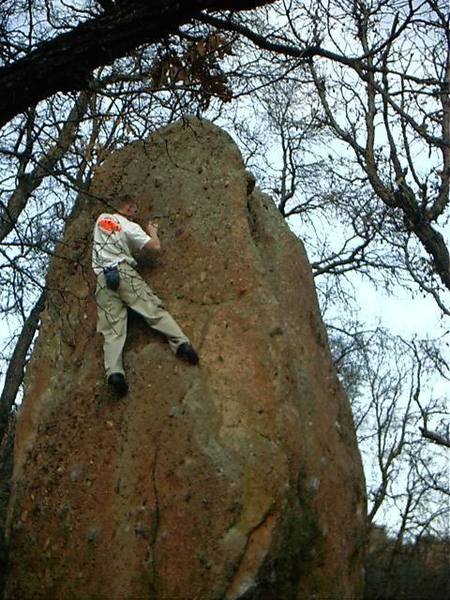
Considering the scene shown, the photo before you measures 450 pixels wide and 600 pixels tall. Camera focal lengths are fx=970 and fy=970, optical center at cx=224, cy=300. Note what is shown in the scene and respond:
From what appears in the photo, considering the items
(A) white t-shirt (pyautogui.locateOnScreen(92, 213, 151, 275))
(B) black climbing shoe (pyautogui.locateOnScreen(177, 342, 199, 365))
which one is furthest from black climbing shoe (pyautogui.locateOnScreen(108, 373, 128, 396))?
(A) white t-shirt (pyautogui.locateOnScreen(92, 213, 151, 275))

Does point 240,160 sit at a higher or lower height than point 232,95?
higher

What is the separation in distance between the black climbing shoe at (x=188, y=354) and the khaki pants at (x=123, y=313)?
2.7 inches

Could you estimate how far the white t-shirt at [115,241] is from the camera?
896 centimetres

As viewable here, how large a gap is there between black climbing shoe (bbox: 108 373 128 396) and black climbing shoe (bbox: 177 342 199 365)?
555mm

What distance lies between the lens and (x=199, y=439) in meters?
7.93

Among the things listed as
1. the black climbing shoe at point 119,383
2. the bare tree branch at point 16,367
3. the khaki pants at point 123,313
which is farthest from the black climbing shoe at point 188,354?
the bare tree branch at point 16,367

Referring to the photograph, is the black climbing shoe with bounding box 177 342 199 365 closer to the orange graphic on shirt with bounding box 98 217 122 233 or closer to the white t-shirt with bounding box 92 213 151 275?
the white t-shirt with bounding box 92 213 151 275

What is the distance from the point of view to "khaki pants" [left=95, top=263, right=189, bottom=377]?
340 inches

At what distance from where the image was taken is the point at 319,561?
8070 millimetres

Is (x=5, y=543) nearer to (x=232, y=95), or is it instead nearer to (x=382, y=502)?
(x=232, y=95)

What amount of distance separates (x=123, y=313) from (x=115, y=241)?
2.21ft

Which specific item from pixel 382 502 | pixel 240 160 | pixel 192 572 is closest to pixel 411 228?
pixel 240 160

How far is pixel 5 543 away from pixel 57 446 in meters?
0.96

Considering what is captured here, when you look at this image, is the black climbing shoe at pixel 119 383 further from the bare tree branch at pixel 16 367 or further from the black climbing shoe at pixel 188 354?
the bare tree branch at pixel 16 367
